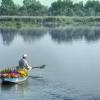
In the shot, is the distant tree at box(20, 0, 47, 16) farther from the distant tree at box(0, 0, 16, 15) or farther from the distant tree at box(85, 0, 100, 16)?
the distant tree at box(85, 0, 100, 16)

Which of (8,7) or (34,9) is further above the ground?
(8,7)

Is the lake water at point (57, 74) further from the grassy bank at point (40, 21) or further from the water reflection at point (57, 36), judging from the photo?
the grassy bank at point (40, 21)

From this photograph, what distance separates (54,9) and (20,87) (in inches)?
4081

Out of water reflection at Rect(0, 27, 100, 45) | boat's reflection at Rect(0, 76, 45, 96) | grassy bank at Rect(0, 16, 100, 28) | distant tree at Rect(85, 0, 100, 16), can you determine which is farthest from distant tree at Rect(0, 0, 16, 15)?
boat's reflection at Rect(0, 76, 45, 96)

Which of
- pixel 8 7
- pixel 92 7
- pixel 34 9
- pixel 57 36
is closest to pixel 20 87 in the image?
pixel 57 36

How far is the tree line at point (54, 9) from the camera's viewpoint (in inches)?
4845

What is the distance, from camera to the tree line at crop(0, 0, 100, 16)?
12306 cm

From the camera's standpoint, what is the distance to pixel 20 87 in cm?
2495

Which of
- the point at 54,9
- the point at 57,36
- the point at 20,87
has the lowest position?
the point at 54,9

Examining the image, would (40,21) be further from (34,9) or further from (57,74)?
(57,74)

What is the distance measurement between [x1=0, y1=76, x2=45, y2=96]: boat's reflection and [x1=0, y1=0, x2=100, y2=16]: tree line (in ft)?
310

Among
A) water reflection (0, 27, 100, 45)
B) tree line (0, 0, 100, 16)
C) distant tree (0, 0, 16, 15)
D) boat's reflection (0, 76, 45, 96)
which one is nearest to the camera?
boat's reflection (0, 76, 45, 96)

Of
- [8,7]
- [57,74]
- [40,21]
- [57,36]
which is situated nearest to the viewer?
[57,74]

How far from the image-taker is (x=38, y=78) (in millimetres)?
27359
